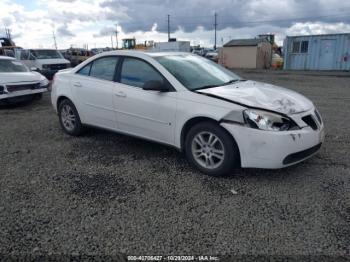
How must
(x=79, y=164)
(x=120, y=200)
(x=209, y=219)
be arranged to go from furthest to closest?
(x=79, y=164) → (x=120, y=200) → (x=209, y=219)

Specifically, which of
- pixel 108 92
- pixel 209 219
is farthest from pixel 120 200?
pixel 108 92

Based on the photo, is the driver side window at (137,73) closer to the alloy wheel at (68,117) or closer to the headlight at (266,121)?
the headlight at (266,121)

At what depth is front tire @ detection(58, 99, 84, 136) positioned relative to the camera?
17.6ft

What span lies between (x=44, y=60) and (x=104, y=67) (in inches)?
496

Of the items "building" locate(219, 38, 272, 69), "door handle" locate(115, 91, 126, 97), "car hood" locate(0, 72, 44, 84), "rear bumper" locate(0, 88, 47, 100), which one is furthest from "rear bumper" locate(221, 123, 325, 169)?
"building" locate(219, 38, 272, 69)

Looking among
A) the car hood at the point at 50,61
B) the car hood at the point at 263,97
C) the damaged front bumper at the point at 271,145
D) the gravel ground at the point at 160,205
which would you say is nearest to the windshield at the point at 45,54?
the car hood at the point at 50,61

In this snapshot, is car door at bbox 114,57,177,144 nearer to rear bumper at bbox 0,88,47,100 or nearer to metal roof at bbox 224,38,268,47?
rear bumper at bbox 0,88,47,100

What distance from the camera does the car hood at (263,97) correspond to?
3.53 m

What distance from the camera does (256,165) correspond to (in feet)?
11.4

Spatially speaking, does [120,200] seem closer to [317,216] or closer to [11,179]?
[11,179]

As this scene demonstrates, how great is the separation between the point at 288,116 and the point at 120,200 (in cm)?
210

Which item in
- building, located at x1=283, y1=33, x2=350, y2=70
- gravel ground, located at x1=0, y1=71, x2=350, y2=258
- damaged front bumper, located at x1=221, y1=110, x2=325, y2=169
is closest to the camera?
gravel ground, located at x1=0, y1=71, x2=350, y2=258

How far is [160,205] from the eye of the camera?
3.18 meters

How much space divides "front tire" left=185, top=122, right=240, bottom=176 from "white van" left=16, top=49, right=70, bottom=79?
43.5ft
